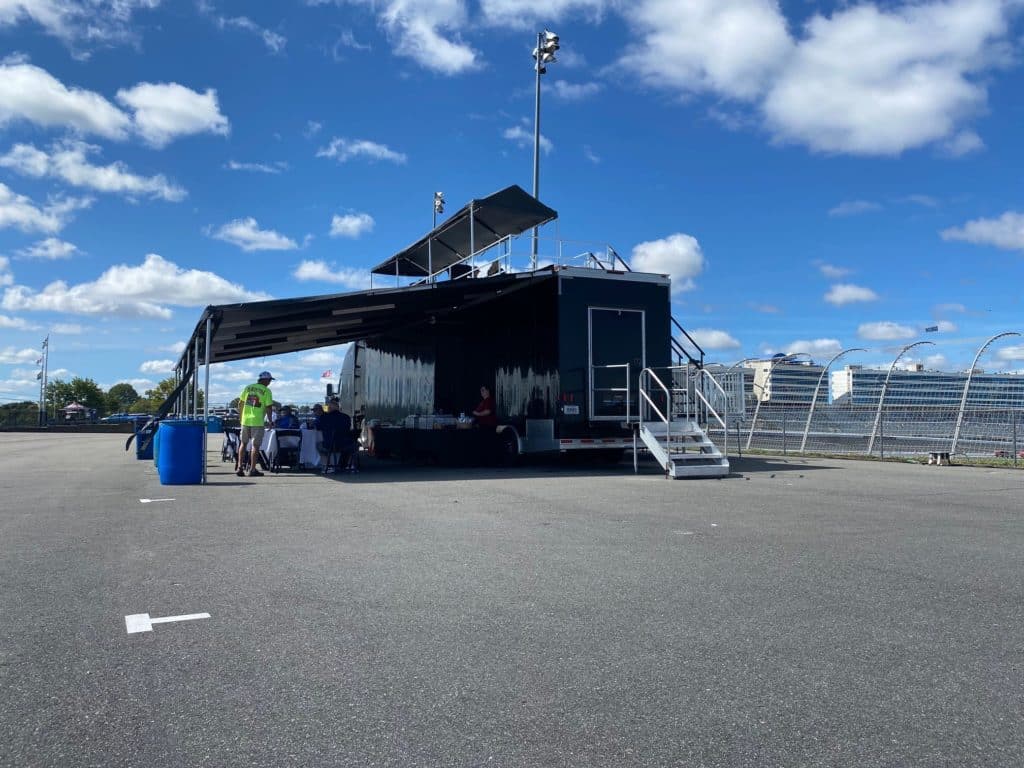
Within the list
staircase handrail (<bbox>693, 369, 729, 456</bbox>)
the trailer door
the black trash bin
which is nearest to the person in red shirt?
the trailer door

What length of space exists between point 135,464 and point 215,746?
55.4 feet

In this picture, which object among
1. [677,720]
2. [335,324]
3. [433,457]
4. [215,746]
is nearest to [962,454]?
[433,457]

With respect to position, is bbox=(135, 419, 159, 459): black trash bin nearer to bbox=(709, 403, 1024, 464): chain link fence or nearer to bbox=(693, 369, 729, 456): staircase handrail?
bbox=(693, 369, 729, 456): staircase handrail

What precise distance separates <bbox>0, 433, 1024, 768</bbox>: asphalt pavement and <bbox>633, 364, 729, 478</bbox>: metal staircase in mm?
4812

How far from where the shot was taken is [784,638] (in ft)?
14.2

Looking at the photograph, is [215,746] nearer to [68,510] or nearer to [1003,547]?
[1003,547]

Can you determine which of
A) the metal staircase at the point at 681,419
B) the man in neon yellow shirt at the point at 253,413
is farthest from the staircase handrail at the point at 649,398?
the man in neon yellow shirt at the point at 253,413

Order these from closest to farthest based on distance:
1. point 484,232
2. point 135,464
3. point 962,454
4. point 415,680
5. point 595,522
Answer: point 415,680, point 595,522, point 962,454, point 135,464, point 484,232

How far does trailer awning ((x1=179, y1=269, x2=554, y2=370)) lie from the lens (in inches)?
589

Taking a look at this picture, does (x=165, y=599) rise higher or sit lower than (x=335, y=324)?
lower

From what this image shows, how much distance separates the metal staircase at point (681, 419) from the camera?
44.9 feet

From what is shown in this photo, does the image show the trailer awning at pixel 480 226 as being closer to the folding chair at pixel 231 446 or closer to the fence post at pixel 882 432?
the folding chair at pixel 231 446

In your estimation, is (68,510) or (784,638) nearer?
(784,638)

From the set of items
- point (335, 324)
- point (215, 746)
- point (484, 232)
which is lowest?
point (215, 746)
